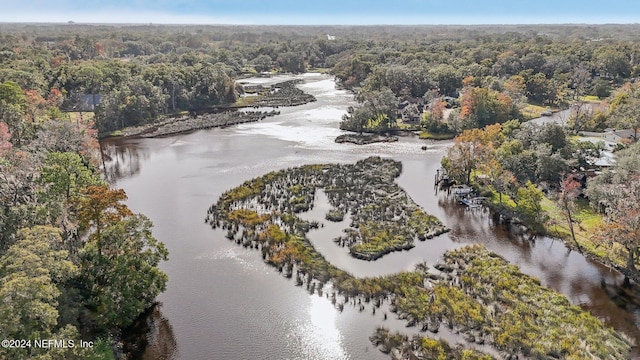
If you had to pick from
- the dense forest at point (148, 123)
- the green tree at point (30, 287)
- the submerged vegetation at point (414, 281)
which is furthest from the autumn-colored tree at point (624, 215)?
the green tree at point (30, 287)

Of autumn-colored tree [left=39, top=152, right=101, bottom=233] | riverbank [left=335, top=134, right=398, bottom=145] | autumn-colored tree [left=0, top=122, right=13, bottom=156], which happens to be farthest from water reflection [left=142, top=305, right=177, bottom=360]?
riverbank [left=335, top=134, right=398, bottom=145]

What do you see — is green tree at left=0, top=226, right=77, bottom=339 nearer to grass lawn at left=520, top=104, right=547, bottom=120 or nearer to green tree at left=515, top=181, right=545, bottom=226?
green tree at left=515, top=181, right=545, bottom=226

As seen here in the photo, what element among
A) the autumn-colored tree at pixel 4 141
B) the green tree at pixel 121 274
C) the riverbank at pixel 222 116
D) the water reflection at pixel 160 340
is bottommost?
the water reflection at pixel 160 340

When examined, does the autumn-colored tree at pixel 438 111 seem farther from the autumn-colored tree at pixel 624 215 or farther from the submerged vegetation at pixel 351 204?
the autumn-colored tree at pixel 624 215

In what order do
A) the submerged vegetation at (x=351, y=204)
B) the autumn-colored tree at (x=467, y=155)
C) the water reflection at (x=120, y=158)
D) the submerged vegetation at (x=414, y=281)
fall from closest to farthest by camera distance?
the submerged vegetation at (x=414, y=281) → the submerged vegetation at (x=351, y=204) → the autumn-colored tree at (x=467, y=155) → the water reflection at (x=120, y=158)

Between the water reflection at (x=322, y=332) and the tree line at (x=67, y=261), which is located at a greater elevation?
the tree line at (x=67, y=261)

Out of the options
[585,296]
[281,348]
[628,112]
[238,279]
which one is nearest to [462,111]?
[628,112]
